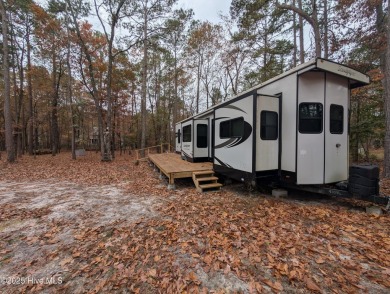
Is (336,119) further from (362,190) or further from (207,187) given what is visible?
(207,187)

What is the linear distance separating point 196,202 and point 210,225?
1.41 metres

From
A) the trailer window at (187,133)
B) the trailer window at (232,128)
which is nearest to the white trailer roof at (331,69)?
the trailer window at (232,128)

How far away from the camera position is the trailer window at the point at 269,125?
477cm

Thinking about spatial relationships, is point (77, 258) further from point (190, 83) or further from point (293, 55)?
point (190, 83)

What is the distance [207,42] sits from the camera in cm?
1822

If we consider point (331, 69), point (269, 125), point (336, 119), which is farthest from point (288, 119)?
point (331, 69)

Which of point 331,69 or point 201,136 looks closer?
point 331,69

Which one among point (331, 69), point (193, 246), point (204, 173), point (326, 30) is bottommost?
point (193, 246)

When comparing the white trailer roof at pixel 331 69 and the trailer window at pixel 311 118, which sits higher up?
the white trailer roof at pixel 331 69

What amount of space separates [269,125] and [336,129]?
1.62 metres

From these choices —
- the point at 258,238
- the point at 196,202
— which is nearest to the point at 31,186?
the point at 196,202

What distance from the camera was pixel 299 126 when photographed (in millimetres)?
4438

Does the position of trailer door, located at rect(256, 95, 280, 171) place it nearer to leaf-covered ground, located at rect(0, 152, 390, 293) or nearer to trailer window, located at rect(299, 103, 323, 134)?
trailer window, located at rect(299, 103, 323, 134)

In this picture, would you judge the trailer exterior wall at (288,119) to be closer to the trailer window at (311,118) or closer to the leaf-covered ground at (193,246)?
the trailer window at (311,118)
